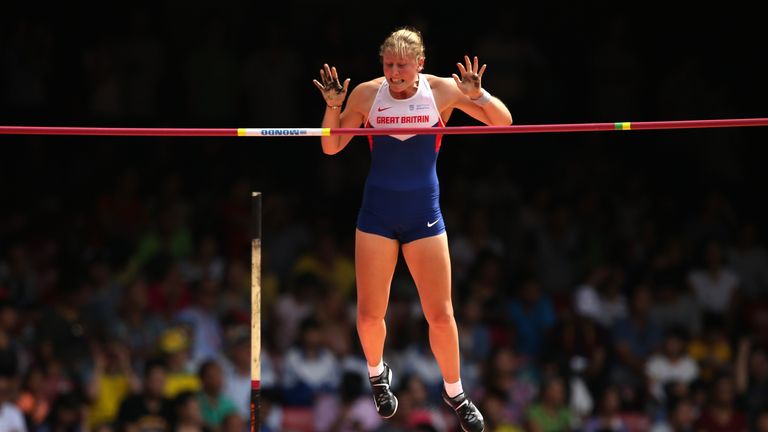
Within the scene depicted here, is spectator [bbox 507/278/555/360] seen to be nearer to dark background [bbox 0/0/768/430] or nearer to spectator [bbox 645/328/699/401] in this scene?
dark background [bbox 0/0/768/430]

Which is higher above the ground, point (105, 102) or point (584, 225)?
point (105, 102)

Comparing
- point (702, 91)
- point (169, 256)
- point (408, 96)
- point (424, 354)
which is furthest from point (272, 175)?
point (408, 96)

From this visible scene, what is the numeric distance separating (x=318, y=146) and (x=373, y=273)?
25.7 ft

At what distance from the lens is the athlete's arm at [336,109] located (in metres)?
8.89

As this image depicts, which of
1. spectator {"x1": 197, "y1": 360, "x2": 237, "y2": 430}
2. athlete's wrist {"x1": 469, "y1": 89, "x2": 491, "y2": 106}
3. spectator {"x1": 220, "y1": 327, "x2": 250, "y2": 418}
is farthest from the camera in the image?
spectator {"x1": 220, "y1": 327, "x2": 250, "y2": 418}

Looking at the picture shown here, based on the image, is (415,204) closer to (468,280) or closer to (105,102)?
(468,280)

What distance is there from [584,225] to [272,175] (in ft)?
12.5

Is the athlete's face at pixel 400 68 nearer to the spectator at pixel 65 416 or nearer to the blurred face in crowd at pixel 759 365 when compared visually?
the spectator at pixel 65 416

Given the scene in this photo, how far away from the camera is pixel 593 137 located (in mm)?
17391

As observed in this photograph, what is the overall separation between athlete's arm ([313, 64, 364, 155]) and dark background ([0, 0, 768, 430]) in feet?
16.7

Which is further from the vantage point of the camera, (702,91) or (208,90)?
(702,91)

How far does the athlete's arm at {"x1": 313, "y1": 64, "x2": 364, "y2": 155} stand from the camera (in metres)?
8.89

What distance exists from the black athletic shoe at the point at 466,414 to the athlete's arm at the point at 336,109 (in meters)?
1.96

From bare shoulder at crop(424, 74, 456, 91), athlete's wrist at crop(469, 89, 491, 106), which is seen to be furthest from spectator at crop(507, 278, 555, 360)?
athlete's wrist at crop(469, 89, 491, 106)
